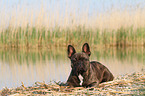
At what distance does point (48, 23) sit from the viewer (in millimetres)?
18750

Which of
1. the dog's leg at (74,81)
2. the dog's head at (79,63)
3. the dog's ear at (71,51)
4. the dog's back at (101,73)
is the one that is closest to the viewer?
the dog's head at (79,63)

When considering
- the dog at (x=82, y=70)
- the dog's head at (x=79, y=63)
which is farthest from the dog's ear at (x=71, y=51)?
the dog's head at (x=79, y=63)

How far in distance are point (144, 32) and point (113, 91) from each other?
48.0ft

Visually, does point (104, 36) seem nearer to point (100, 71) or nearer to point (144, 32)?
point (144, 32)

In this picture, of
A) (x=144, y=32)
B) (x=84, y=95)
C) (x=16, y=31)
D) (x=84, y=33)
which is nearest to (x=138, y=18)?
(x=144, y=32)

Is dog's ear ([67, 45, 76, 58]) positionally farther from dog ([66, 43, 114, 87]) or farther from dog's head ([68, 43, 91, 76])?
dog's head ([68, 43, 91, 76])

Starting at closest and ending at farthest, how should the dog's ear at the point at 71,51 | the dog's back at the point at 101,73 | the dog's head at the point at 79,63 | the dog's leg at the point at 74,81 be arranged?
the dog's head at the point at 79,63
the dog's leg at the point at 74,81
the dog's ear at the point at 71,51
the dog's back at the point at 101,73

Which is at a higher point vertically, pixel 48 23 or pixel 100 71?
pixel 48 23

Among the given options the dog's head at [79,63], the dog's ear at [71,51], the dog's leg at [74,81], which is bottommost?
the dog's leg at [74,81]

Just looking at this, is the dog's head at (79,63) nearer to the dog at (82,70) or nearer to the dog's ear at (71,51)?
the dog at (82,70)

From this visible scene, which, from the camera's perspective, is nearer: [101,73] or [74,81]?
[74,81]

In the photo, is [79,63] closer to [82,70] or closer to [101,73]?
[82,70]

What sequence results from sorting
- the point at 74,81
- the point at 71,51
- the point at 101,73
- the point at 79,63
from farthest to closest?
1. the point at 101,73
2. the point at 71,51
3. the point at 74,81
4. the point at 79,63

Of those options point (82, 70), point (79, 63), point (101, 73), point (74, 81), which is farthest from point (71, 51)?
point (101, 73)
